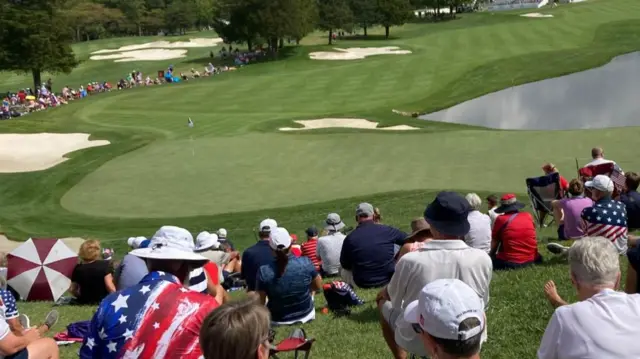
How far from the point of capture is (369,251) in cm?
789

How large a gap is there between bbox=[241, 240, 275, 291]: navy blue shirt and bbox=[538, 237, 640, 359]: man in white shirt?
4788 mm

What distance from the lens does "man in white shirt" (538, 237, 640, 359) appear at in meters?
3.58

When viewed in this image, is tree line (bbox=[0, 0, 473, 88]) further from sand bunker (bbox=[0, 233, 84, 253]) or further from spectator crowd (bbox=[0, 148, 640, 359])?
spectator crowd (bbox=[0, 148, 640, 359])

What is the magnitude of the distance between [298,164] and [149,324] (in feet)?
52.3

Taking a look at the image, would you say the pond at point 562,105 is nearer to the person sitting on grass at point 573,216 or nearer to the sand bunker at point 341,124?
the sand bunker at point 341,124

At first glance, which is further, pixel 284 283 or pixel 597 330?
pixel 284 283

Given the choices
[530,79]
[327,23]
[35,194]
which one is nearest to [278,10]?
[327,23]

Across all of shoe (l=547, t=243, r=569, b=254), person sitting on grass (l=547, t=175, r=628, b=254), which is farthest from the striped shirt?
shoe (l=547, t=243, r=569, b=254)

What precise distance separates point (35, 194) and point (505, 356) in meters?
17.2

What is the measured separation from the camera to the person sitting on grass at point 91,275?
352 inches

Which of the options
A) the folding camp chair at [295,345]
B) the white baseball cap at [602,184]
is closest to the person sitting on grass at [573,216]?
the white baseball cap at [602,184]

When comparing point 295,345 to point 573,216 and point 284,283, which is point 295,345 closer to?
point 284,283

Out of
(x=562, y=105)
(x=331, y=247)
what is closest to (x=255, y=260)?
(x=331, y=247)

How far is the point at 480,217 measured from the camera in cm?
905
